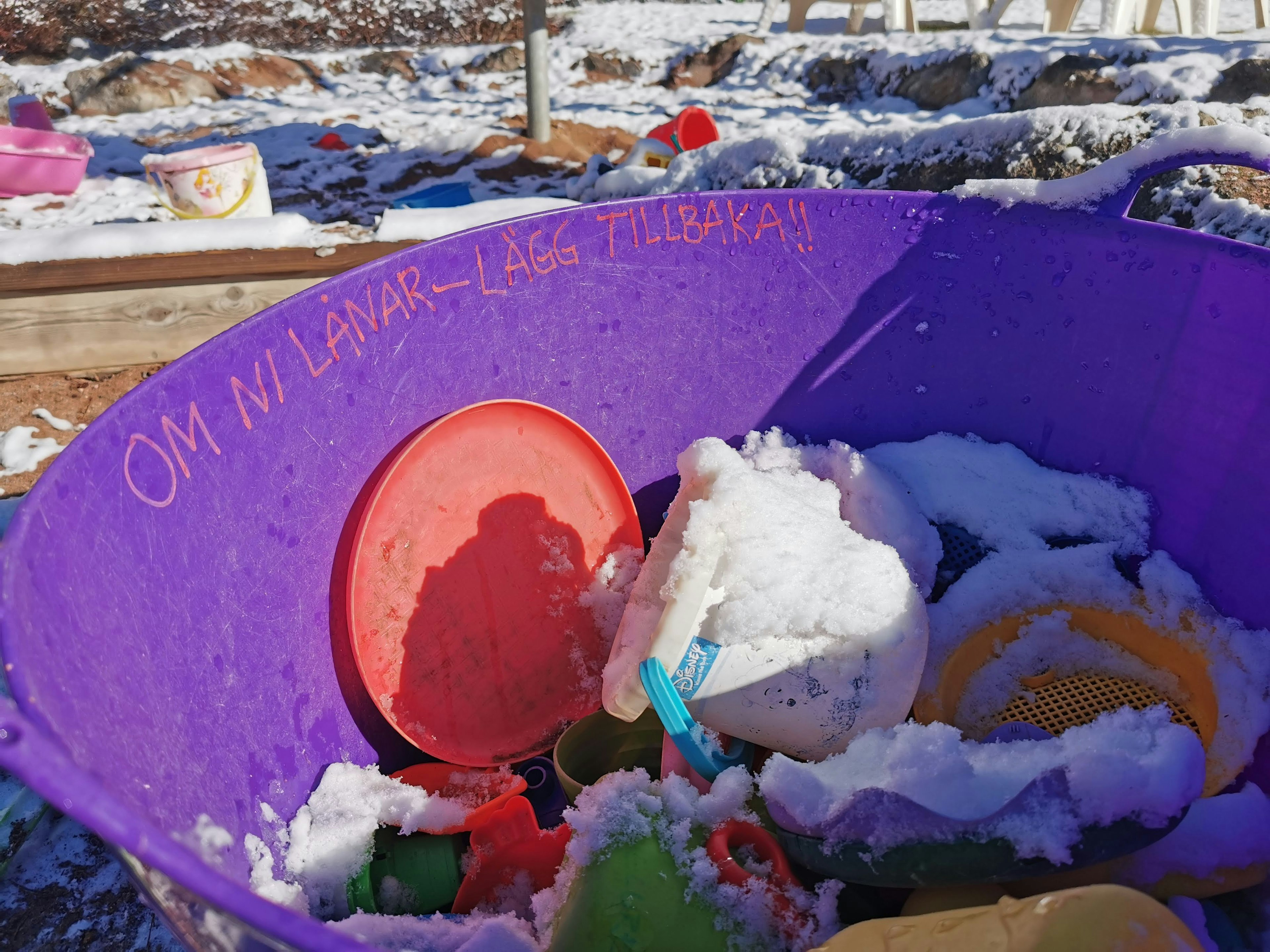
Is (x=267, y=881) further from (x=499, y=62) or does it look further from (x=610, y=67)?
(x=499, y=62)

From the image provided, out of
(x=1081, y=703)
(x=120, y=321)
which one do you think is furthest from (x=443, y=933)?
(x=120, y=321)

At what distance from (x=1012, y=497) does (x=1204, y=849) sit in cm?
57

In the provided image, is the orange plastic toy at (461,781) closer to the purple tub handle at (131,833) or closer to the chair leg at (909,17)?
the purple tub handle at (131,833)

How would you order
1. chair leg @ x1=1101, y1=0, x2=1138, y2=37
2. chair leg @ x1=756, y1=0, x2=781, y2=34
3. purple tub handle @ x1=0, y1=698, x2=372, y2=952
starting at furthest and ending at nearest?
chair leg @ x1=756, y1=0, x2=781, y2=34
chair leg @ x1=1101, y1=0, x2=1138, y2=37
purple tub handle @ x1=0, y1=698, x2=372, y2=952

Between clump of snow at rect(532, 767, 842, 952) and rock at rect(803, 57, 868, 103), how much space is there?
15.1 feet

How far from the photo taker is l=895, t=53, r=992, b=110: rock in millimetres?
4016

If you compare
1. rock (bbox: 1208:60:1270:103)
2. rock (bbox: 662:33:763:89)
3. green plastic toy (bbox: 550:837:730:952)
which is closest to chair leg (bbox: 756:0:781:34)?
rock (bbox: 662:33:763:89)

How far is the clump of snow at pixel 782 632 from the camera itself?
3.27 ft

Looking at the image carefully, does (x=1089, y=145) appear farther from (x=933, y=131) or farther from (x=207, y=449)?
(x=207, y=449)

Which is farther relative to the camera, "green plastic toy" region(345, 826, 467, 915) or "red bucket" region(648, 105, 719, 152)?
"red bucket" region(648, 105, 719, 152)

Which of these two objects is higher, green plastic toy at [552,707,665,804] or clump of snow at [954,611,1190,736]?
clump of snow at [954,611,1190,736]

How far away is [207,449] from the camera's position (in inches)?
36.1

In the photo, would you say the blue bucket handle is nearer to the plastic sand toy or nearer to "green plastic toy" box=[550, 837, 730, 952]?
"green plastic toy" box=[550, 837, 730, 952]

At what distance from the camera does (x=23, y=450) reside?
2.11 metres
